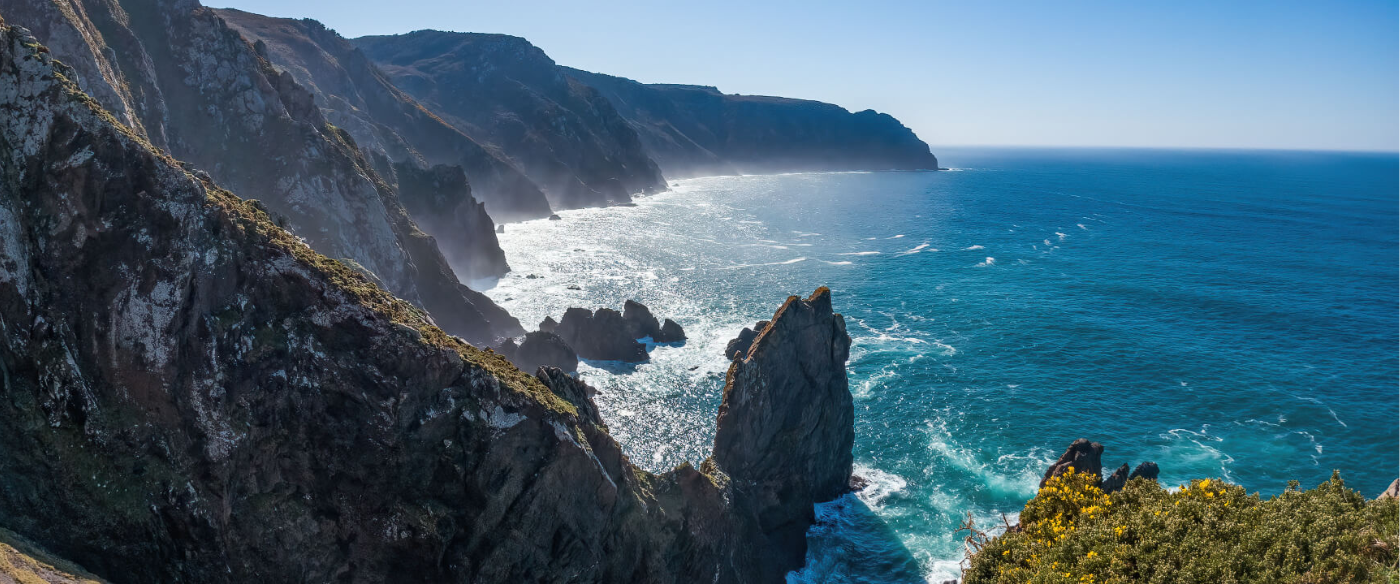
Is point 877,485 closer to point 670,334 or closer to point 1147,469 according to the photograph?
point 1147,469

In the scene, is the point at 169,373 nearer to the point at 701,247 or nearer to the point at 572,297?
the point at 572,297

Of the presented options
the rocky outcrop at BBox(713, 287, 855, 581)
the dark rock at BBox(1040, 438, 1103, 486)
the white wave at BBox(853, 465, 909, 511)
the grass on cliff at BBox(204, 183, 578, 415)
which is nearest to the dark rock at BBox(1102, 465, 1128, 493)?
the dark rock at BBox(1040, 438, 1103, 486)

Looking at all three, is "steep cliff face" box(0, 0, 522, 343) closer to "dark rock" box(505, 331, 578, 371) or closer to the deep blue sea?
"dark rock" box(505, 331, 578, 371)

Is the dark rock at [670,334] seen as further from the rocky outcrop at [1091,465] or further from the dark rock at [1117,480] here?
the dark rock at [1117,480]

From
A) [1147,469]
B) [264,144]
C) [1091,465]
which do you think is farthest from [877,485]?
[264,144]

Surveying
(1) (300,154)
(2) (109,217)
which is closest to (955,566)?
(2) (109,217)

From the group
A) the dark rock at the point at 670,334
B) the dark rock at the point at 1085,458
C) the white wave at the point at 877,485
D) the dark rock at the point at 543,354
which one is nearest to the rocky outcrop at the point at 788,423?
the white wave at the point at 877,485
